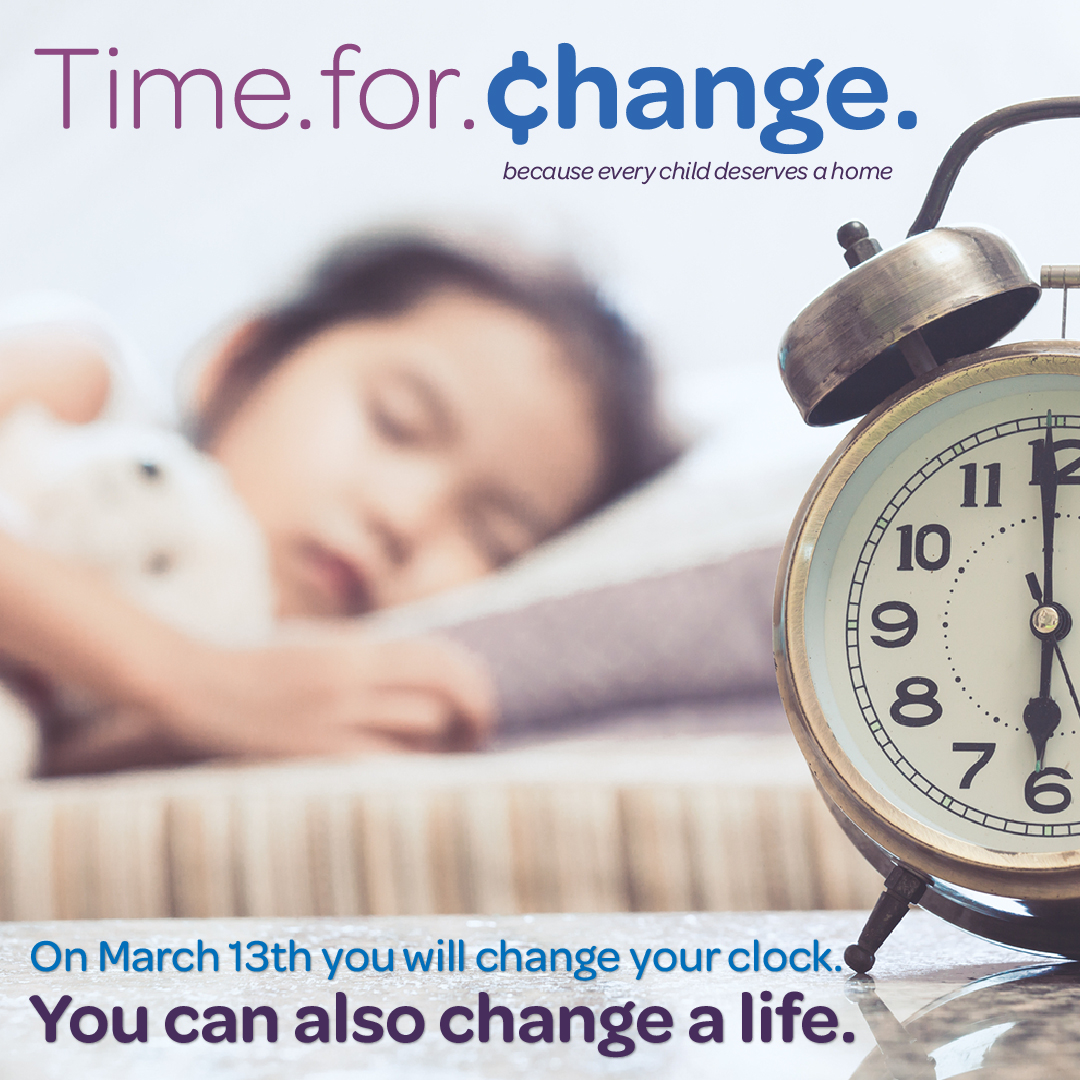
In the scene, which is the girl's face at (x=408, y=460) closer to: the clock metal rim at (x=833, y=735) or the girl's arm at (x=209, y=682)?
the girl's arm at (x=209, y=682)

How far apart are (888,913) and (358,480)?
3.14 feet

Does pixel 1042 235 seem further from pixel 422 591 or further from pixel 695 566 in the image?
pixel 422 591

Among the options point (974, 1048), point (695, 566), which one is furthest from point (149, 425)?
point (974, 1048)

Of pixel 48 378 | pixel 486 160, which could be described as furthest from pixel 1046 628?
pixel 48 378

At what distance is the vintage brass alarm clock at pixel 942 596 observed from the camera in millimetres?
453

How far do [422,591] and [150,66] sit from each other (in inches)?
28.7

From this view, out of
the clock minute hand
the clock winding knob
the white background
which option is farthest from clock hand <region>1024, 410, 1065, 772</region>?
the white background

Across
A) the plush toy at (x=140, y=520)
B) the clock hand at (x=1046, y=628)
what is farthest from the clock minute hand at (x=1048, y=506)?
the plush toy at (x=140, y=520)

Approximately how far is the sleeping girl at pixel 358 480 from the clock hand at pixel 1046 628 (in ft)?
2.75

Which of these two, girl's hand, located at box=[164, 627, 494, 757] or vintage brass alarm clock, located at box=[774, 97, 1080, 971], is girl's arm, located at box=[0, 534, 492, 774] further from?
vintage brass alarm clock, located at box=[774, 97, 1080, 971]

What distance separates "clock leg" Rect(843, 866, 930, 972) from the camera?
0.45 m

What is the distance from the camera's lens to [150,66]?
4.35ft

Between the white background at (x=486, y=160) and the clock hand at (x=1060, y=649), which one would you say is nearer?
the clock hand at (x=1060, y=649)

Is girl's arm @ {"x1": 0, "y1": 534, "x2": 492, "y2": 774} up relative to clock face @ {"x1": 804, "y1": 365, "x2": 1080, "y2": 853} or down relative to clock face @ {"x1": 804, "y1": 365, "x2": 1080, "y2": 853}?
down
